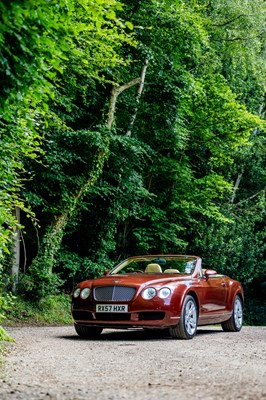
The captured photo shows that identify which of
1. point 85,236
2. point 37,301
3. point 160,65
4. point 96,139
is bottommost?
point 37,301

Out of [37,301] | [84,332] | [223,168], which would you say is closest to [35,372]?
[84,332]

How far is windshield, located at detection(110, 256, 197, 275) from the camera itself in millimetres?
13133

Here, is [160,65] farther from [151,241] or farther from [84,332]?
[84,332]

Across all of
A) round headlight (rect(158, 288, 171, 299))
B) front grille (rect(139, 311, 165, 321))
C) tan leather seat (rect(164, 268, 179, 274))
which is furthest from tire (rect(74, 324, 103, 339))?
tan leather seat (rect(164, 268, 179, 274))

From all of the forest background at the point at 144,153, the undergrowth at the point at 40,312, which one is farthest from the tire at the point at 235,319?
the undergrowth at the point at 40,312

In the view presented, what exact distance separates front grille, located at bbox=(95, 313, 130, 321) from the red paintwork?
0.06 meters

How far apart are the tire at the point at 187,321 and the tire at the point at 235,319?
2.38 meters

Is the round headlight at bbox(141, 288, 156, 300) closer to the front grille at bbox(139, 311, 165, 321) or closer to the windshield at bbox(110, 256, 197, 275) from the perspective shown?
the front grille at bbox(139, 311, 165, 321)

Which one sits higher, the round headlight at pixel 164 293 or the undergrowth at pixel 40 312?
the round headlight at pixel 164 293

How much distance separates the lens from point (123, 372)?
744 cm

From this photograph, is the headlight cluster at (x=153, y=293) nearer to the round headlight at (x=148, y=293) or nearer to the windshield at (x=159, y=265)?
the round headlight at (x=148, y=293)

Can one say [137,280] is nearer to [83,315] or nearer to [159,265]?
[83,315]

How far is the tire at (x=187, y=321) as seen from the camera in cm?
1176

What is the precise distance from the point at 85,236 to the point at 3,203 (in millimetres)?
13868
